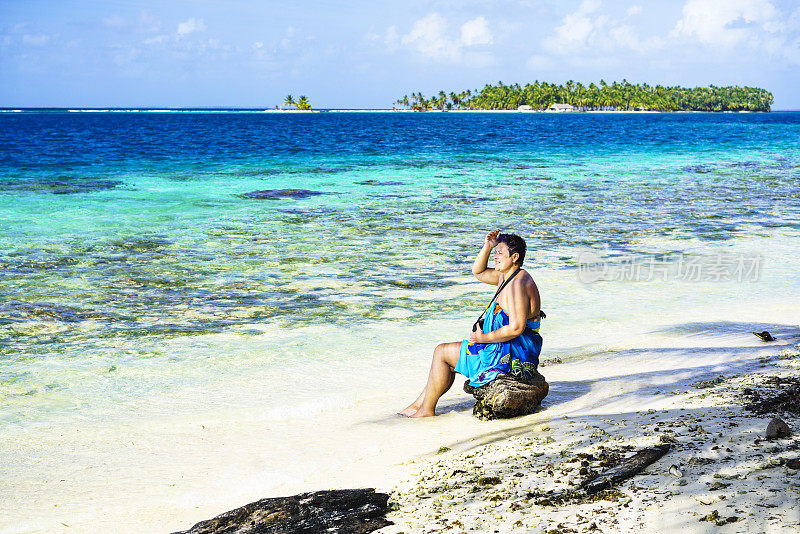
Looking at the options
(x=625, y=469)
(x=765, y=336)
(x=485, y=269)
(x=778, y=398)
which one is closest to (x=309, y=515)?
(x=625, y=469)

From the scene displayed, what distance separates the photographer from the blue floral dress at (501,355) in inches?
199

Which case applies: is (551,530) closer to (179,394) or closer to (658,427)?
(658,427)

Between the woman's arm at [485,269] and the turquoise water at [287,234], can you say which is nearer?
the woman's arm at [485,269]

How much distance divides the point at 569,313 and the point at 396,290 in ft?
7.88

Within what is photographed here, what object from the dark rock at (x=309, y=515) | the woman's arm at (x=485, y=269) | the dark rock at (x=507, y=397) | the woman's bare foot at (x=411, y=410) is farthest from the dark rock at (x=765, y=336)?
the dark rock at (x=309, y=515)

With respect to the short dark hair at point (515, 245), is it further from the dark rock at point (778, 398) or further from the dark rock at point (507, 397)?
the dark rock at point (778, 398)

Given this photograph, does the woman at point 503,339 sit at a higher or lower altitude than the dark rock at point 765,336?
higher

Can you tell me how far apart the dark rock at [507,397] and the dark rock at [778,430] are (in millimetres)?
1550

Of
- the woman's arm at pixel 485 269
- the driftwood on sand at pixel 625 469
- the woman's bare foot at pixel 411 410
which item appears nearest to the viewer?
the driftwood on sand at pixel 625 469

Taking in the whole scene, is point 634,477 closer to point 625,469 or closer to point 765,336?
point 625,469

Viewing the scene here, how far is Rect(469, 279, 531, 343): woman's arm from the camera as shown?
195 inches

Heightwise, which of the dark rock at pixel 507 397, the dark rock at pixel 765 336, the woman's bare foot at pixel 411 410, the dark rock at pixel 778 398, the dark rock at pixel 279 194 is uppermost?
the dark rock at pixel 279 194

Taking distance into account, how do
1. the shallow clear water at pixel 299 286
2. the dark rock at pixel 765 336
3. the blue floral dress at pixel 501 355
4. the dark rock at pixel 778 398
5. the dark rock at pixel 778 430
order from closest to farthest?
the dark rock at pixel 778 430 < the dark rock at pixel 778 398 < the blue floral dress at pixel 501 355 < the shallow clear water at pixel 299 286 < the dark rock at pixel 765 336

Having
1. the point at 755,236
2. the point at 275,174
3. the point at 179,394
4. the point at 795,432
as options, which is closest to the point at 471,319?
A: the point at 179,394
